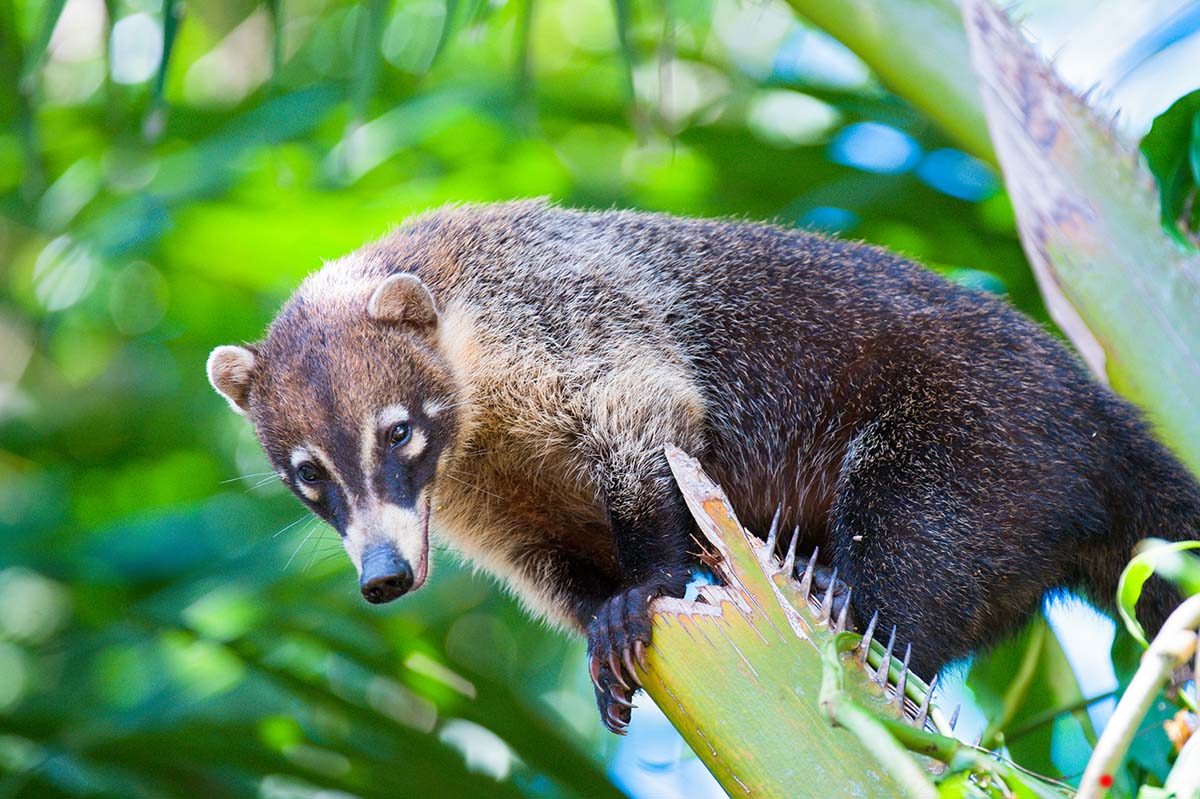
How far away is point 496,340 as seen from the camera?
3449 millimetres

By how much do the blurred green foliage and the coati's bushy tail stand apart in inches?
40.8

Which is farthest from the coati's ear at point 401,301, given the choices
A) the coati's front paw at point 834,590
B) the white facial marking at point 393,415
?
the coati's front paw at point 834,590

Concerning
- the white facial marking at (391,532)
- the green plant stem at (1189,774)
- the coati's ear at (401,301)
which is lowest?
the white facial marking at (391,532)

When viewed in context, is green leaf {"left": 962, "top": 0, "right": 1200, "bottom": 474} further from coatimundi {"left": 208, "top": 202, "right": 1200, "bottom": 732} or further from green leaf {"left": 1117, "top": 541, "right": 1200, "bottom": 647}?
green leaf {"left": 1117, "top": 541, "right": 1200, "bottom": 647}

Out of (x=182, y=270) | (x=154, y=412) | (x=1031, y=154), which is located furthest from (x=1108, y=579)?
(x=154, y=412)

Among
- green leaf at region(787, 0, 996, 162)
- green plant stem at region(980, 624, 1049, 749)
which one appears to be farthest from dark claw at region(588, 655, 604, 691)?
green leaf at region(787, 0, 996, 162)

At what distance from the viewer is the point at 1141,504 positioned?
3117 millimetres

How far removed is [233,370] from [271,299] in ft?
4.32

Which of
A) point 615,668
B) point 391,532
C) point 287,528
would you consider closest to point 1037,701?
point 615,668

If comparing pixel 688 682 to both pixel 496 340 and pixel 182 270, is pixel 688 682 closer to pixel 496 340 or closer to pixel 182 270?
pixel 496 340

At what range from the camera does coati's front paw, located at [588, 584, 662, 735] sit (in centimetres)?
256

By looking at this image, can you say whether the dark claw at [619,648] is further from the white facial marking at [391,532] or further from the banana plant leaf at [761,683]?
the white facial marking at [391,532]

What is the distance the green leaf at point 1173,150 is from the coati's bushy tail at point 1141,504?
0.58 m

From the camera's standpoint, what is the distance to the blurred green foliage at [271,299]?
314cm
